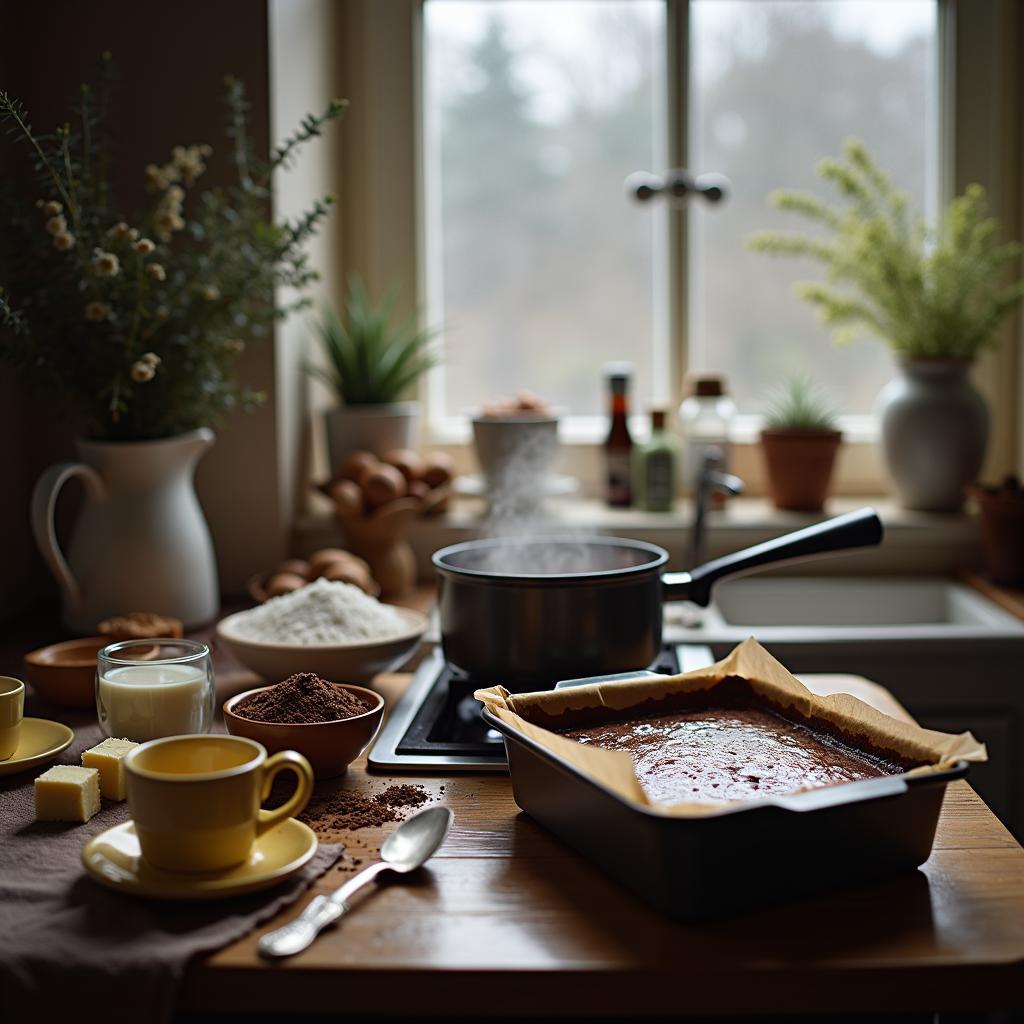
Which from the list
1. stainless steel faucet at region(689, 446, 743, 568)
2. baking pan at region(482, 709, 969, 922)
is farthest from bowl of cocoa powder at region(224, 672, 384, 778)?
stainless steel faucet at region(689, 446, 743, 568)

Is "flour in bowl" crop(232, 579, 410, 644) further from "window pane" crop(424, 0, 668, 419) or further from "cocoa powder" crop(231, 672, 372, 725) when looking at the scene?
"window pane" crop(424, 0, 668, 419)

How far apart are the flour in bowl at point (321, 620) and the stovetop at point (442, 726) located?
8 centimetres

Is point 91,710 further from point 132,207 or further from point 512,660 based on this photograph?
point 132,207

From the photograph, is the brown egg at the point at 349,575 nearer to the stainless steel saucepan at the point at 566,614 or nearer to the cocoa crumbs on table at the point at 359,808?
the stainless steel saucepan at the point at 566,614

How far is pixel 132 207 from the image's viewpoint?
187 centimetres

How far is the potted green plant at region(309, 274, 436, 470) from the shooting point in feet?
6.70

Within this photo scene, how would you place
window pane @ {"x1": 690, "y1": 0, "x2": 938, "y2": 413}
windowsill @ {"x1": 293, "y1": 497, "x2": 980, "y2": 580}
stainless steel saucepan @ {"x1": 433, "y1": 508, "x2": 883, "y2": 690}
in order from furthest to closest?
window pane @ {"x1": 690, "y1": 0, "x2": 938, "y2": 413}, windowsill @ {"x1": 293, "y1": 497, "x2": 980, "y2": 580}, stainless steel saucepan @ {"x1": 433, "y1": 508, "x2": 883, "y2": 690}

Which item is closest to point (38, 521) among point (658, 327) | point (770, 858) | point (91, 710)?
point (91, 710)

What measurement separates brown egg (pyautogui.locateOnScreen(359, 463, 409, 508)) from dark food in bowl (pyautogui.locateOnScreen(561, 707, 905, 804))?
0.88 metres

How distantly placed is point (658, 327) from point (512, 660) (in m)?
1.32

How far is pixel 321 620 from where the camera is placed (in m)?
1.33

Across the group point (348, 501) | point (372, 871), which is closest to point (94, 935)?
point (372, 871)

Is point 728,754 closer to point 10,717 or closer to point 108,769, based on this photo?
point 108,769

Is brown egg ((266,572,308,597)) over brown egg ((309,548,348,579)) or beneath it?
beneath
